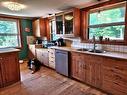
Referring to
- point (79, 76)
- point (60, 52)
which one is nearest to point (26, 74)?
point (60, 52)

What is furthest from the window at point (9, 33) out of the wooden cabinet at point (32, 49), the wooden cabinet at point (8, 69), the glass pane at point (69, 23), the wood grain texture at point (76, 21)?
the wood grain texture at point (76, 21)

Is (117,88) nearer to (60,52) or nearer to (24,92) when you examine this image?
(60,52)

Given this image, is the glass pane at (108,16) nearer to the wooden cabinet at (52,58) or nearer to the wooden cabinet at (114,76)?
the wooden cabinet at (114,76)

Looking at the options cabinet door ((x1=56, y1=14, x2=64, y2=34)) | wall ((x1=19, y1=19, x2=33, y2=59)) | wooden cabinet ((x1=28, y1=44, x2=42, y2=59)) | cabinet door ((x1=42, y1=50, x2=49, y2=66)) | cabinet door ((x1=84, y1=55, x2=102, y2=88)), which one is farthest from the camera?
wall ((x1=19, y1=19, x2=33, y2=59))

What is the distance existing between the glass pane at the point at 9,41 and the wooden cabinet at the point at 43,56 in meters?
1.31

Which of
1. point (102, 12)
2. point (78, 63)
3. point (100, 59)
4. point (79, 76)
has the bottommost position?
point (79, 76)

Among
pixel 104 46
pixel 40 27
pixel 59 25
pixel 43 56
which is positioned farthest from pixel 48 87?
pixel 40 27

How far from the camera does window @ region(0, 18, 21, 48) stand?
14.6 feet

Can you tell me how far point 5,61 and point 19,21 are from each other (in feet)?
9.41

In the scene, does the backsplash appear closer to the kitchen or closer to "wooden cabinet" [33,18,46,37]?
the kitchen

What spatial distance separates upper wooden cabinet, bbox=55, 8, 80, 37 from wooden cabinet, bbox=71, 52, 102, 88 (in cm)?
84

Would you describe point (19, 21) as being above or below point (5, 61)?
above

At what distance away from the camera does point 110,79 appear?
2.16m

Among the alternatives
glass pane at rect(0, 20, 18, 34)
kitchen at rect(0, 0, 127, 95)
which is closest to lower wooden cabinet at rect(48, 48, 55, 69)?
kitchen at rect(0, 0, 127, 95)
